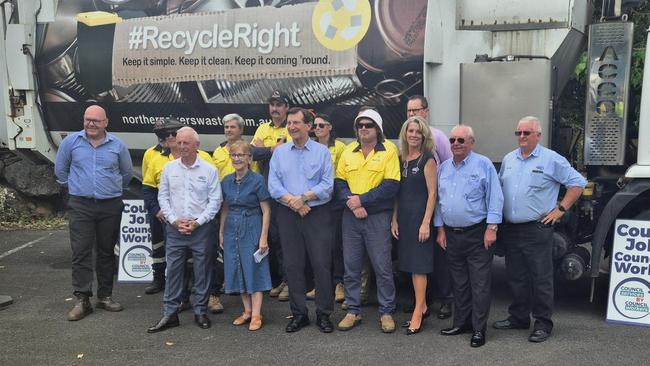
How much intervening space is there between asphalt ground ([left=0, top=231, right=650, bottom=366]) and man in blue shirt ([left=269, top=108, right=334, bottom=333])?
312mm

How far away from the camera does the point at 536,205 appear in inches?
187

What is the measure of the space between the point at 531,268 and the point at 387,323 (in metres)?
1.18

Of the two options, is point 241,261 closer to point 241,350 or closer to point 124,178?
point 241,350

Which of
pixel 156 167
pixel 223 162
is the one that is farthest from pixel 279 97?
pixel 156 167

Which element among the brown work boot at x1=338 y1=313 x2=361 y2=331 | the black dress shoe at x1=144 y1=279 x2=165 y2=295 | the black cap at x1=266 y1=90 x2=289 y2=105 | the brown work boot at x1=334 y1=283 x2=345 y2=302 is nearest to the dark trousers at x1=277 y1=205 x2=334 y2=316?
the brown work boot at x1=338 y1=313 x2=361 y2=331

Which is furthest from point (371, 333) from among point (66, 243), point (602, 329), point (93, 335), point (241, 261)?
point (66, 243)

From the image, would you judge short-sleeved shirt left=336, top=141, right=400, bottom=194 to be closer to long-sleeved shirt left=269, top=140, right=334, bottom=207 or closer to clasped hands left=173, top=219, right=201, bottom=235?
long-sleeved shirt left=269, top=140, right=334, bottom=207

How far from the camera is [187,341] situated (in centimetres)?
500

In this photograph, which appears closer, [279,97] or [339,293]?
[279,97]

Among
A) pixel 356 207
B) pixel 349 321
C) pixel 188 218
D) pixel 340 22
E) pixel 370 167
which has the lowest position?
pixel 349 321

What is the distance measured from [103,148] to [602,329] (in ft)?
14.4

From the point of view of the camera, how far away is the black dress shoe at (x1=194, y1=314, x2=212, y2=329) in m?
5.33

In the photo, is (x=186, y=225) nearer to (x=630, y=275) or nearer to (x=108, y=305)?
(x=108, y=305)

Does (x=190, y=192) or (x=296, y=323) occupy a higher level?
(x=190, y=192)
